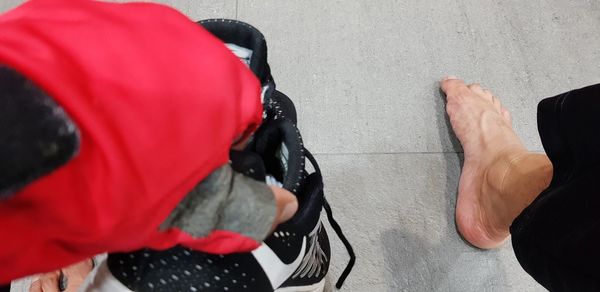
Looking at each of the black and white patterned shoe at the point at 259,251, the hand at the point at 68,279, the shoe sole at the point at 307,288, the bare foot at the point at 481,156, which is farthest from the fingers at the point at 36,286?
the bare foot at the point at 481,156

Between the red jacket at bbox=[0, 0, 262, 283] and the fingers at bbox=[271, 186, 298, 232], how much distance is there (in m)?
0.07

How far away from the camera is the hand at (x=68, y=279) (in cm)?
66

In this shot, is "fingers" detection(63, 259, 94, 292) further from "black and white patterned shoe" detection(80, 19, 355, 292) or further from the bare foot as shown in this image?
the bare foot

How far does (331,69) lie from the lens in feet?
2.91

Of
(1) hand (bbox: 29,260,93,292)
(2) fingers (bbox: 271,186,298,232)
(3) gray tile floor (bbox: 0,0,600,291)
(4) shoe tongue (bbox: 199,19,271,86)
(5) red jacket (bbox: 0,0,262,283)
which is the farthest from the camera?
(3) gray tile floor (bbox: 0,0,600,291)

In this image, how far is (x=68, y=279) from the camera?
66 centimetres

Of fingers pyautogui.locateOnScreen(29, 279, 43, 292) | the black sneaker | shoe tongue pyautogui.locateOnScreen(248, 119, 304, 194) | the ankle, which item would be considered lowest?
fingers pyautogui.locateOnScreen(29, 279, 43, 292)

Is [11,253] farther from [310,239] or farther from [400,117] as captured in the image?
[400,117]

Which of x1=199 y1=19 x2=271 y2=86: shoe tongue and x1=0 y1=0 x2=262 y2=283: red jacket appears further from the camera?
x1=199 y1=19 x2=271 y2=86: shoe tongue

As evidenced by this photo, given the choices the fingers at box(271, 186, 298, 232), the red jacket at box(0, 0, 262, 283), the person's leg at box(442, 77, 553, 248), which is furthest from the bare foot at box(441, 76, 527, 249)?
the red jacket at box(0, 0, 262, 283)

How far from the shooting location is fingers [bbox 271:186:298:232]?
0.43 meters

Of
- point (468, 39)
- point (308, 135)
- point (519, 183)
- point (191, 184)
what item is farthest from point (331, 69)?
point (191, 184)

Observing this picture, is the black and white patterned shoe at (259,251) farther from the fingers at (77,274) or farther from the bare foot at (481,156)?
the bare foot at (481,156)

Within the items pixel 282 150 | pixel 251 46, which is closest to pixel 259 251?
pixel 282 150
